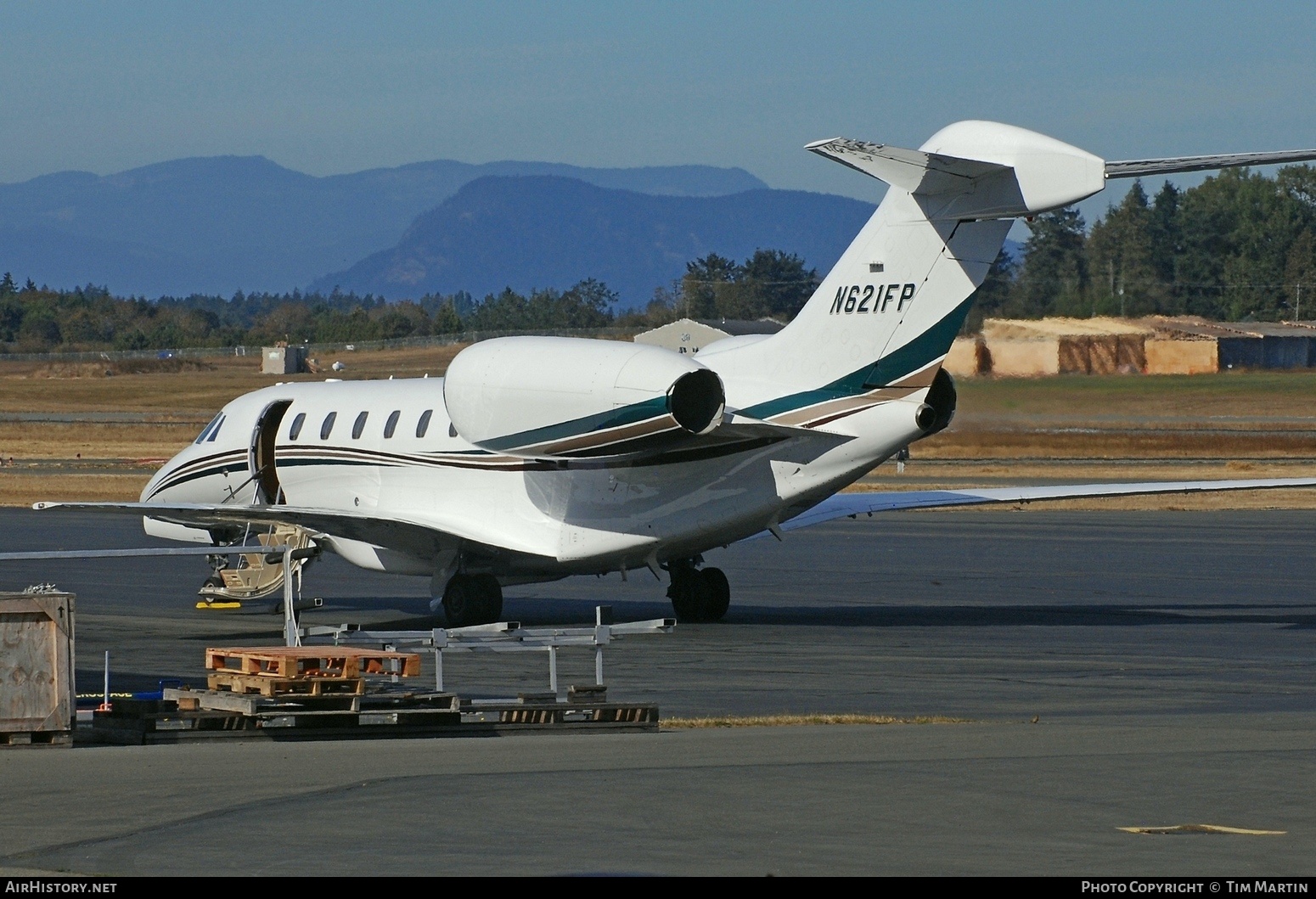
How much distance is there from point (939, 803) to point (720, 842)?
1842mm

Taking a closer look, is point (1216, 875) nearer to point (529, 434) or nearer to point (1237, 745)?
point (1237, 745)

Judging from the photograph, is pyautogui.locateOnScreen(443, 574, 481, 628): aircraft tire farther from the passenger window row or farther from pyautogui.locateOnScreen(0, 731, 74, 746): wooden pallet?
pyautogui.locateOnScreen(0, 731, 74, 746): wooden pallet

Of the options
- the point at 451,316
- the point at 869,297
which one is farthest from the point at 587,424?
the point at 451,316

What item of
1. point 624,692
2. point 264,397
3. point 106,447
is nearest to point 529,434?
point 624,692

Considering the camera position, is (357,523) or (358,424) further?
(358,424)

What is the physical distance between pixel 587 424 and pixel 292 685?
820cm

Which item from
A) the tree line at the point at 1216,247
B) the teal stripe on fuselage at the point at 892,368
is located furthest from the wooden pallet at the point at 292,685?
the tree line at the point at 1216,247

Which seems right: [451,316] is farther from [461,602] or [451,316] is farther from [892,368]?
[892,368]

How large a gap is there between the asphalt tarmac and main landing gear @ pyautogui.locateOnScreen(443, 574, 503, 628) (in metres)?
1.30

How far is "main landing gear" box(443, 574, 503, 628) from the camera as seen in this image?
24359 millimetres

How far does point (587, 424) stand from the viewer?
22234 millimetres

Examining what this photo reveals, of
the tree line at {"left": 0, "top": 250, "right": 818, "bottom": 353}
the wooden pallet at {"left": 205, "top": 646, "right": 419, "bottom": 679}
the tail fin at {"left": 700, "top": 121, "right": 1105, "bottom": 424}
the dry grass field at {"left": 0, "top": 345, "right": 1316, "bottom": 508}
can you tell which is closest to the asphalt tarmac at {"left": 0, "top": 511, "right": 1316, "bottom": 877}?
the wooden pallet at {"left": 205, "top": 646, "right": 419, "bottom": 679}

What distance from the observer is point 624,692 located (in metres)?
17.9

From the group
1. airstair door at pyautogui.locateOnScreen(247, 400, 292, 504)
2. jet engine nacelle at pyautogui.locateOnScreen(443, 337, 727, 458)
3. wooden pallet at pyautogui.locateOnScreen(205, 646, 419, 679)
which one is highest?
jet engine nacelle at pyautogui.locateOnScreen(443, 337, 727, 458)
